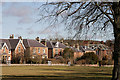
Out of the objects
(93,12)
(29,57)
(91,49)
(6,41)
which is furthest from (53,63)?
(93,12)

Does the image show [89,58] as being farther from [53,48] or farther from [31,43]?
[53,48]

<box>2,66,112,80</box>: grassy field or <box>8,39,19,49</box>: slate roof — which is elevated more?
<box>8,39,19,49</box>: slate roof

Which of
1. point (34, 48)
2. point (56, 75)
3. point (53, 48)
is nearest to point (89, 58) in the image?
point (34, 48)

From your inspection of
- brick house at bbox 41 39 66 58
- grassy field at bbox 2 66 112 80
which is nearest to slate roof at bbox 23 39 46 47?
brick house at bbox 41 39 66 58

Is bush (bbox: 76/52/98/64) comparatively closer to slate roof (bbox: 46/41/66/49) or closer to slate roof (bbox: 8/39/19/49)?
slate roof (bbox: 46/41/66/49)

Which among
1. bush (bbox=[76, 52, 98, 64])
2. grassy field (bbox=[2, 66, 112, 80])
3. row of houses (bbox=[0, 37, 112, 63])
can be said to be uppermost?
row of houses (bbox=[0, 37, 112, 63])

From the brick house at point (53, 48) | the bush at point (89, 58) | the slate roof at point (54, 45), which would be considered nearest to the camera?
the bush at point (89, 58)

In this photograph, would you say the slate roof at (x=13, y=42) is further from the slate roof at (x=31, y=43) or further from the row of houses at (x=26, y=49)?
the slate roof at (x=31, y=43)

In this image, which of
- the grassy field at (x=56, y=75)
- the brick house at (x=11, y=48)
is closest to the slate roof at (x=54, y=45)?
the brick house at (x=11, y=48)

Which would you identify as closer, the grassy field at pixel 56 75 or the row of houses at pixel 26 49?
the grassy field at pixel 56 75

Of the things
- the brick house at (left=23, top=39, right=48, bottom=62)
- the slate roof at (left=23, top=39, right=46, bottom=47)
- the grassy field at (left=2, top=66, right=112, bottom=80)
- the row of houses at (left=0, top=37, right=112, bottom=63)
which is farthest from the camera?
the slate roof at (left=23, top=39, right=46, bottom=47)

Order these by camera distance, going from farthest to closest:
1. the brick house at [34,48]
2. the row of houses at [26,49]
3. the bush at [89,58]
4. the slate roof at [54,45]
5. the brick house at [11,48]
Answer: the slate roof at [54,45] < the brick house at [34,48] < the brick house at [11,48] < the row of houses at [26,49] < the bush at [89,58]

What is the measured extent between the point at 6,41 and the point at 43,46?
1142 cm

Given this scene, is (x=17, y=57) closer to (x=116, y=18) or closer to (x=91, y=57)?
(x=91, y=57)
